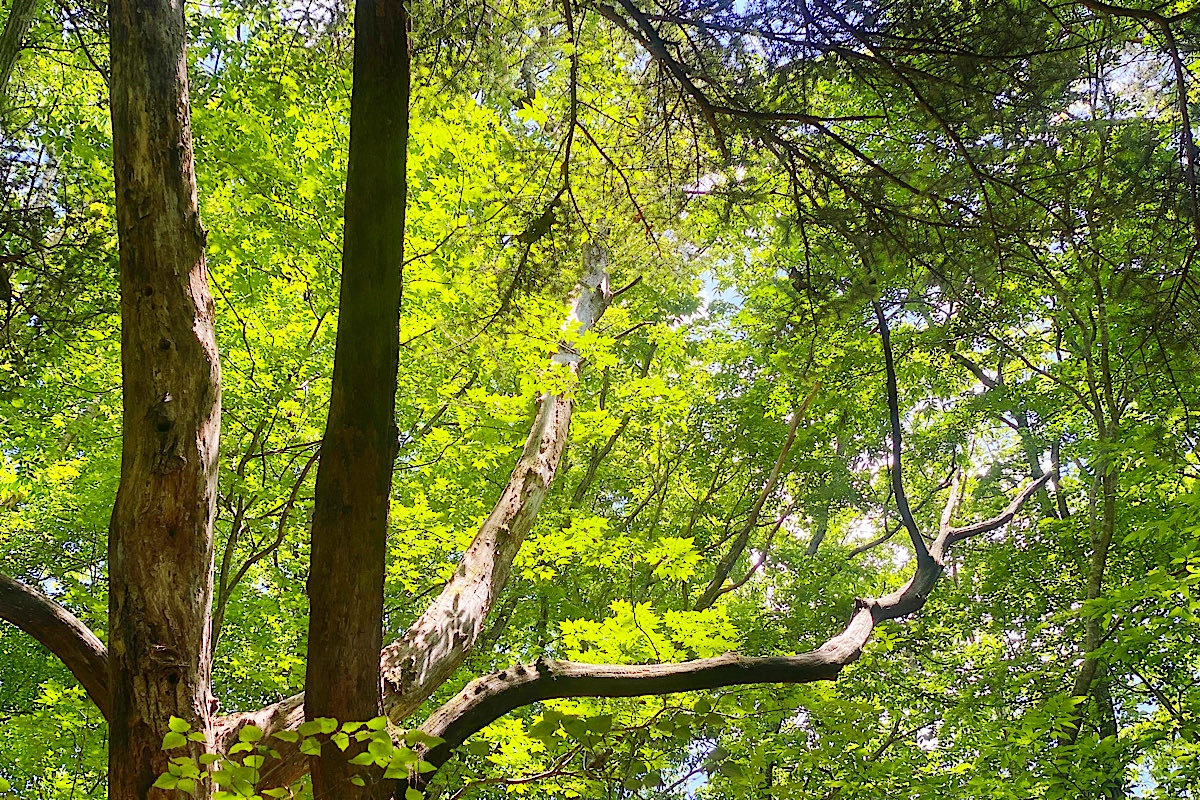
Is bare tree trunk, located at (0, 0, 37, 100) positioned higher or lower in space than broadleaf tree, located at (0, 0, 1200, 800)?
higher

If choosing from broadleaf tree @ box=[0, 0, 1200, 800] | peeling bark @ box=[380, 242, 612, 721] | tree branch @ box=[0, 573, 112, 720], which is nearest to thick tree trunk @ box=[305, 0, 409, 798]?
broadleaf tree @ box=[0, 0, 1200, 800]

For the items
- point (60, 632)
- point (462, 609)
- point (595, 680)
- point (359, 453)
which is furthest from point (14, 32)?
point (595, 680)

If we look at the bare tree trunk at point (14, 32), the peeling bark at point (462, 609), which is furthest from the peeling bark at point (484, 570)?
the bare tree trunk at point (14, 32)

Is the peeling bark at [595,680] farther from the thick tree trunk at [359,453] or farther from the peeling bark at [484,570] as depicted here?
the thick tree trunk at [359,453]

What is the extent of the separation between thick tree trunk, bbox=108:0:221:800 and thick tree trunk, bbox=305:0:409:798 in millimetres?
489

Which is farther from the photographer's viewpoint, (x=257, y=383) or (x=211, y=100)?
(x=211, y=100)

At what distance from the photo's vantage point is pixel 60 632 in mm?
2012

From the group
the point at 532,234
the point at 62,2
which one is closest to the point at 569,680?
the point at 532,234

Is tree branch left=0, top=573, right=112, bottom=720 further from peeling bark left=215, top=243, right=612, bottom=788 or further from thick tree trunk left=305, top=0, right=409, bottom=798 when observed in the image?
thick tree trunk left=305, top=0, right=409, bottom=798

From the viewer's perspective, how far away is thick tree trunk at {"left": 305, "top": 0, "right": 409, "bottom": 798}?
1570mm

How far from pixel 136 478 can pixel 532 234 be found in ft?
5.62

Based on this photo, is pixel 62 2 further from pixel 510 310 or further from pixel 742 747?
pixel 742 747

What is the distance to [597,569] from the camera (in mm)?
7566

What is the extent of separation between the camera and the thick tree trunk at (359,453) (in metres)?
1.57
